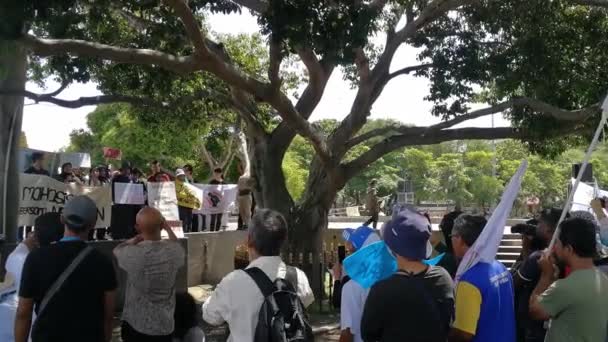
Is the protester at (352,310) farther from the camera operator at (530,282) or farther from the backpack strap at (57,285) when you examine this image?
the backpack strap at (57,285)

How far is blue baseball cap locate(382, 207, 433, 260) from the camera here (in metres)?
3.48

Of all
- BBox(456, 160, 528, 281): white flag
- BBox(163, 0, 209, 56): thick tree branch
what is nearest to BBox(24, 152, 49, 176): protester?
BBox(163, 0, 209, 56): thick tree branch

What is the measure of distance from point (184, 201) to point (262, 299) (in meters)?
11.7

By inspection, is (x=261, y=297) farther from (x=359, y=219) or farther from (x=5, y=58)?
(x=359, y=219)

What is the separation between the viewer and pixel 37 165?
11.8m

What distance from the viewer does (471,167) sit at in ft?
171

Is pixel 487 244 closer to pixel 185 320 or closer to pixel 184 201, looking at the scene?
pixel 185 320

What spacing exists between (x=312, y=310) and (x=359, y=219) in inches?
1013

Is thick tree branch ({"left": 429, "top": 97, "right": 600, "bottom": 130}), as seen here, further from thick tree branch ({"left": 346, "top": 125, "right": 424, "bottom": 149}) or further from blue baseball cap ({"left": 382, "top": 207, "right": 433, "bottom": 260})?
blue baseball cap ({"left": 382, "top": 207, "right": 433, "bottom": 260})

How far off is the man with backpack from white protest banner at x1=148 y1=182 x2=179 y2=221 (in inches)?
395

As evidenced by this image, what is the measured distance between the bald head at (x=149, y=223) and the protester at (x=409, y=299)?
207 cm

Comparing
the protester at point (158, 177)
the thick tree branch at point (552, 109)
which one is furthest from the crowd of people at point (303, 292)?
the protester at point (158, 177)

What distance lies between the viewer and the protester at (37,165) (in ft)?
38.3

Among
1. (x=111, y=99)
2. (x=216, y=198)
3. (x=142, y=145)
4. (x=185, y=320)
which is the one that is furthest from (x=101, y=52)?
(x=142, y=145)
